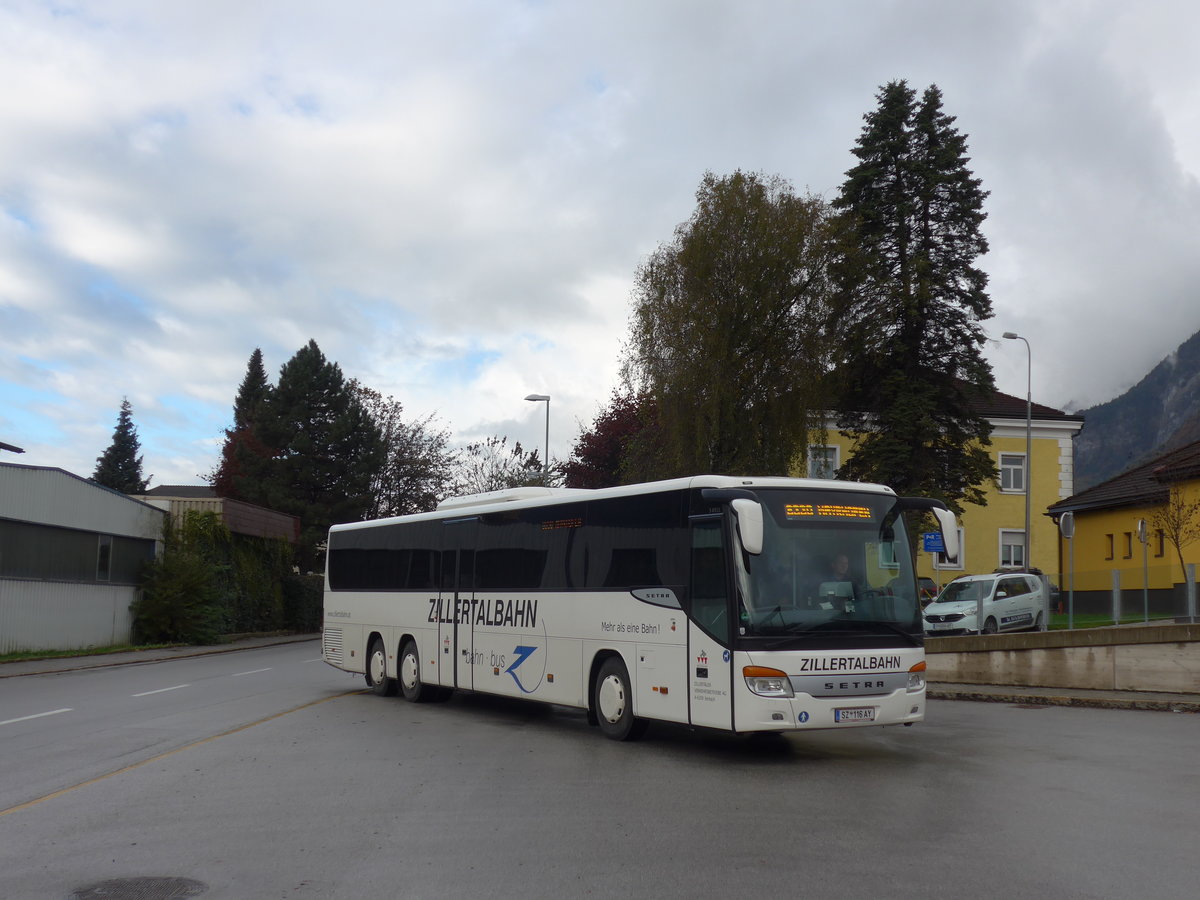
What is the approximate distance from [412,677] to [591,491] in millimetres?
5637

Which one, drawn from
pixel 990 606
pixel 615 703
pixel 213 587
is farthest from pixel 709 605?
pixel 213 587

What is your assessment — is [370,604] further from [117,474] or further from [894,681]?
[117,474]

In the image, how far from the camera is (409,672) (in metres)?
19.4

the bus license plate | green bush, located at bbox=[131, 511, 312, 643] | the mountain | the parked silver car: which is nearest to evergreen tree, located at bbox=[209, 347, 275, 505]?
green bush, located at bbox=[131, 511, 312, 643]

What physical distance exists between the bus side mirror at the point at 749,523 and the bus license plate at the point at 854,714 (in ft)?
6.30

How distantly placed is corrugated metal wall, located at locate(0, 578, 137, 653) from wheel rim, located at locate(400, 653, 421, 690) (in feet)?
53.5

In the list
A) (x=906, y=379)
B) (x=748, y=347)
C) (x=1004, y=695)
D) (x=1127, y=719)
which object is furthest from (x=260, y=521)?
(x=1127, y=719)

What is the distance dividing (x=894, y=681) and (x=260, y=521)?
39271 mm

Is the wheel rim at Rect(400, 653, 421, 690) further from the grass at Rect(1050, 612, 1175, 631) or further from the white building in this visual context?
the white building

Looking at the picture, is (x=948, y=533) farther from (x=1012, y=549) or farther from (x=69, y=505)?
(x=1012, y=549)

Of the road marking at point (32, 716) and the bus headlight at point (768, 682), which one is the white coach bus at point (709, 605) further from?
the road marking at point (32, 716)

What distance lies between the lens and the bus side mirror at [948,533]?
12.5 metres

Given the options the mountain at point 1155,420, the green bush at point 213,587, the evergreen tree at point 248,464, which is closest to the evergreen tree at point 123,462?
the evergreen tree at point 248,464

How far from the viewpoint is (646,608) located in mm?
13320
